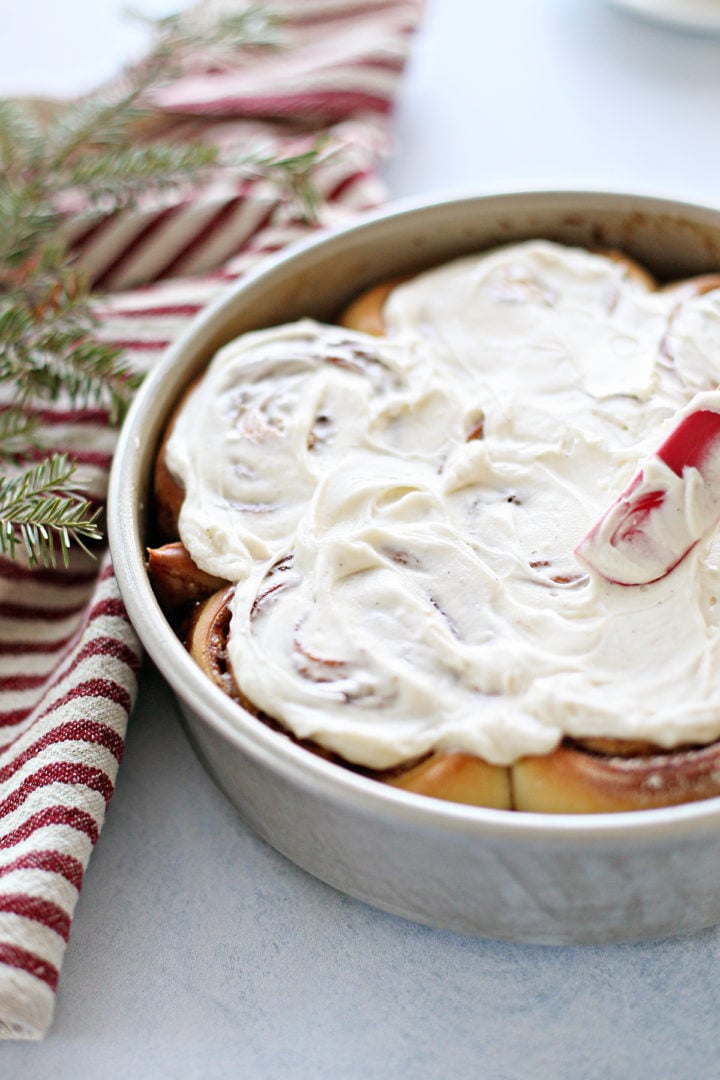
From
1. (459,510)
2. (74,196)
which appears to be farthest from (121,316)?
(459,510)

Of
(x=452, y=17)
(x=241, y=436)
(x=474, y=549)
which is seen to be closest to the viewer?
(x=474, y=549)

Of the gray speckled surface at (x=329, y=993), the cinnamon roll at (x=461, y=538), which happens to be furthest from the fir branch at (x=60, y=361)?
the gray speckled surface at (x=329, y=993)

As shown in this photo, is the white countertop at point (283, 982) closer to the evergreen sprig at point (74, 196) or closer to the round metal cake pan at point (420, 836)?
the round metal cake pan at point (420, 836)

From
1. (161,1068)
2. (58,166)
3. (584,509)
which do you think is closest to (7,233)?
(58,166)

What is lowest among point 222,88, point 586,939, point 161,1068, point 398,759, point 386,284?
point 161,1068

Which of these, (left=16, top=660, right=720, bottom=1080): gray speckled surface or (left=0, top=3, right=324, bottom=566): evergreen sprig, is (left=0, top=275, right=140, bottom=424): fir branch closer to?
(left=0, top=3, right=324, bottom=566): evergreen sprig

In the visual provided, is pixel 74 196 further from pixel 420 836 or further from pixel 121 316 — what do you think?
pixel 420 836

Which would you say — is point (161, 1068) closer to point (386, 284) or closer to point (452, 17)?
point (386, 284)
